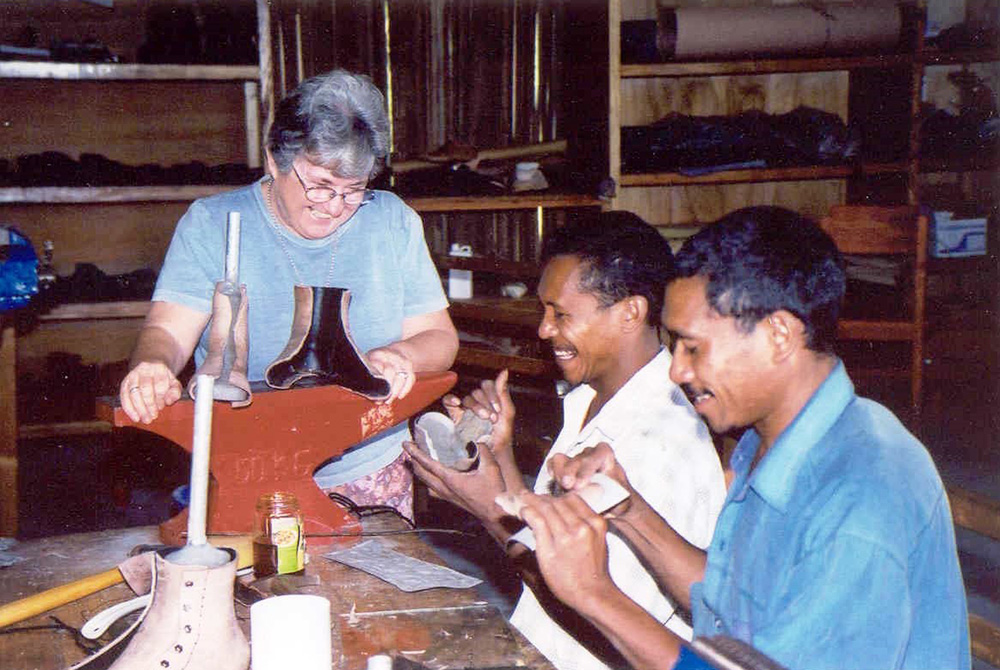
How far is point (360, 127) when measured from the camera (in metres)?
2.30

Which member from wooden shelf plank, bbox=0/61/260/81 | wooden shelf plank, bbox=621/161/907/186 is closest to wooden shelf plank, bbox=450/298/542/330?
wooden shelf plank, bbox=621/161/907/186

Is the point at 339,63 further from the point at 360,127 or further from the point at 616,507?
the point at 616,507

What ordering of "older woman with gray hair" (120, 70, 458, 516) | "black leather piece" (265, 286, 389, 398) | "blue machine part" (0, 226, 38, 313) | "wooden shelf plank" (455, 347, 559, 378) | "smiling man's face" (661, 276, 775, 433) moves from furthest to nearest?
"wooden shelf plank" (455, 347, 559, 378)
"blue machine part" (0, 226, 38, 313)
"older woman with gray hair" (120, 70, 458, 516)
"black leather piece" (265, 286, 389, 398)
"smiling man's face" (661, 276, 775, 433)

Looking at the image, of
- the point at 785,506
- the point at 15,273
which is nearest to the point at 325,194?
the point at 785,506

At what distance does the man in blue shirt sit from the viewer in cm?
127

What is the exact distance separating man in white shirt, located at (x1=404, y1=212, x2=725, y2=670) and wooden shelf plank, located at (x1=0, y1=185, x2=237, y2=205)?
235 cm

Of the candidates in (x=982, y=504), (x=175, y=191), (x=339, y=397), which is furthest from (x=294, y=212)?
(x=175, y=191)

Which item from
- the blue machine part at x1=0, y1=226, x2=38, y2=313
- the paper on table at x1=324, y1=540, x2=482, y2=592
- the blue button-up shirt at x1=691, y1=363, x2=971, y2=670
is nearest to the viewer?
the blue button-up shirt at x1=691, y1=363, x2=971, y2=670

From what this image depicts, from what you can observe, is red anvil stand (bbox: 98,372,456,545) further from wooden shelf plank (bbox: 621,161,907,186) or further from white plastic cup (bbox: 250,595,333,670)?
wooden shelf plank (bbox: 621,161,907,186)

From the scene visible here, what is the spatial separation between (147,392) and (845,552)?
123cm

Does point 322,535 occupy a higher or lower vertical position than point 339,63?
lower

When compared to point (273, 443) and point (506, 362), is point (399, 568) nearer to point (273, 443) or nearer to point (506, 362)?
point (273, 443)

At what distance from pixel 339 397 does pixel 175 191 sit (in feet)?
7.82

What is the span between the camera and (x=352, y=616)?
175 cm
